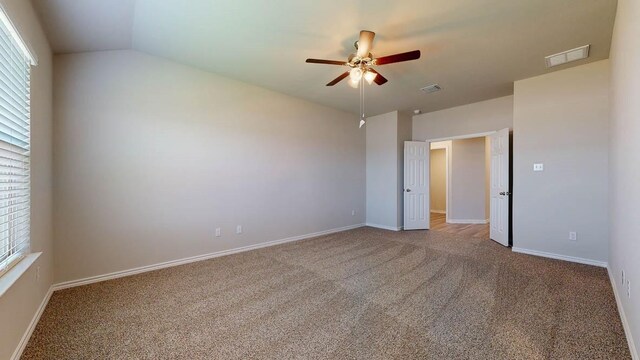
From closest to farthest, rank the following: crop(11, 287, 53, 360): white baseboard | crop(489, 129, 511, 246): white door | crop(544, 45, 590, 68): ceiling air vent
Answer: crop(11, 287, 53, 360): white baseboard, crop(544, 45, 590, 68): ceiling air vent, crop(489, 129, 511, 246): white door

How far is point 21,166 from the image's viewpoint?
192cm

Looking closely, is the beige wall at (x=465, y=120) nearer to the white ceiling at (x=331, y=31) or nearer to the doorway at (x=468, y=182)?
the white ceiling at (x=331, y=31)

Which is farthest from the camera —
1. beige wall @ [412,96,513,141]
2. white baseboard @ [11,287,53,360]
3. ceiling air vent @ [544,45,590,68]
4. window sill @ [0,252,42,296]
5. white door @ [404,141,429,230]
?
→ white door @ [404,141,429,230]

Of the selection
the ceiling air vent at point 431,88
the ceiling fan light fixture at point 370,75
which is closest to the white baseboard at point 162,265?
the ceiling fan light fixture at point 370,75

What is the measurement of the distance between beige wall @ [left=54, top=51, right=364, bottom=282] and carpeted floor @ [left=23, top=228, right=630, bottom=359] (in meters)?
0.50

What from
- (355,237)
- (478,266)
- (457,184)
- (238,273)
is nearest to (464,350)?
(478,266)

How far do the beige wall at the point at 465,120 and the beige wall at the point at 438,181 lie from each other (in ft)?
10.0

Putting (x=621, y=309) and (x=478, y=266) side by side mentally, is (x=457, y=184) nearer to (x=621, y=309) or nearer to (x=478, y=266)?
(x=478, y=266)

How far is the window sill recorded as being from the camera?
1.53 meters

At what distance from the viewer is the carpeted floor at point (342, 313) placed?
5.71 feet

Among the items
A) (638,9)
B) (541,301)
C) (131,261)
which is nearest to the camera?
(638,9)

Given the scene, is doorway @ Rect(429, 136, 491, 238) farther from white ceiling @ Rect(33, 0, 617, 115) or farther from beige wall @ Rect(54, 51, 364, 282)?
beige wall @ Rect(54, 51, 364, 282)

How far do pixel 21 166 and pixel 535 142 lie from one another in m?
5.95

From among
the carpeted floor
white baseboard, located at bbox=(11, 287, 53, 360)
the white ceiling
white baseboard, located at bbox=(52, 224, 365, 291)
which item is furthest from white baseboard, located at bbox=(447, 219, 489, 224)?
white baseboard, located at bbox=(11, 287, 53, 360)
